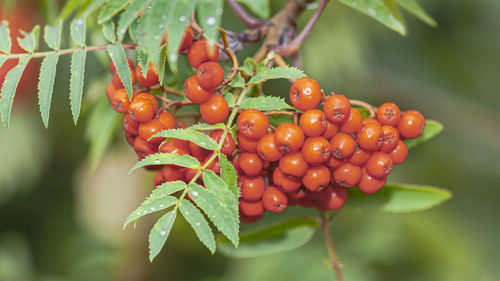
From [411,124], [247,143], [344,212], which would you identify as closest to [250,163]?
[247,143]

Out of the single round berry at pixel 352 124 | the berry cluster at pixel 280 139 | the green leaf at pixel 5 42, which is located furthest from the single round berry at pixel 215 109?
the green leaf at pixel 5 42

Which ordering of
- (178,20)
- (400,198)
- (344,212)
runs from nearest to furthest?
(178,20), (400,198), (344,212)

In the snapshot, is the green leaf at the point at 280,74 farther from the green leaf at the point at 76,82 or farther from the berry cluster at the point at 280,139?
the green leaf at the point at 76,82

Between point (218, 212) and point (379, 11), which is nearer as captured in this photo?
point (218, 212)

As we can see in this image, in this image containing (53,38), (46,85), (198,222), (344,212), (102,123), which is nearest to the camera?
(198,222)

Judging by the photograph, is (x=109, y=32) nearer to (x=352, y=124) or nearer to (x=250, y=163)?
(x=250, y=163)
